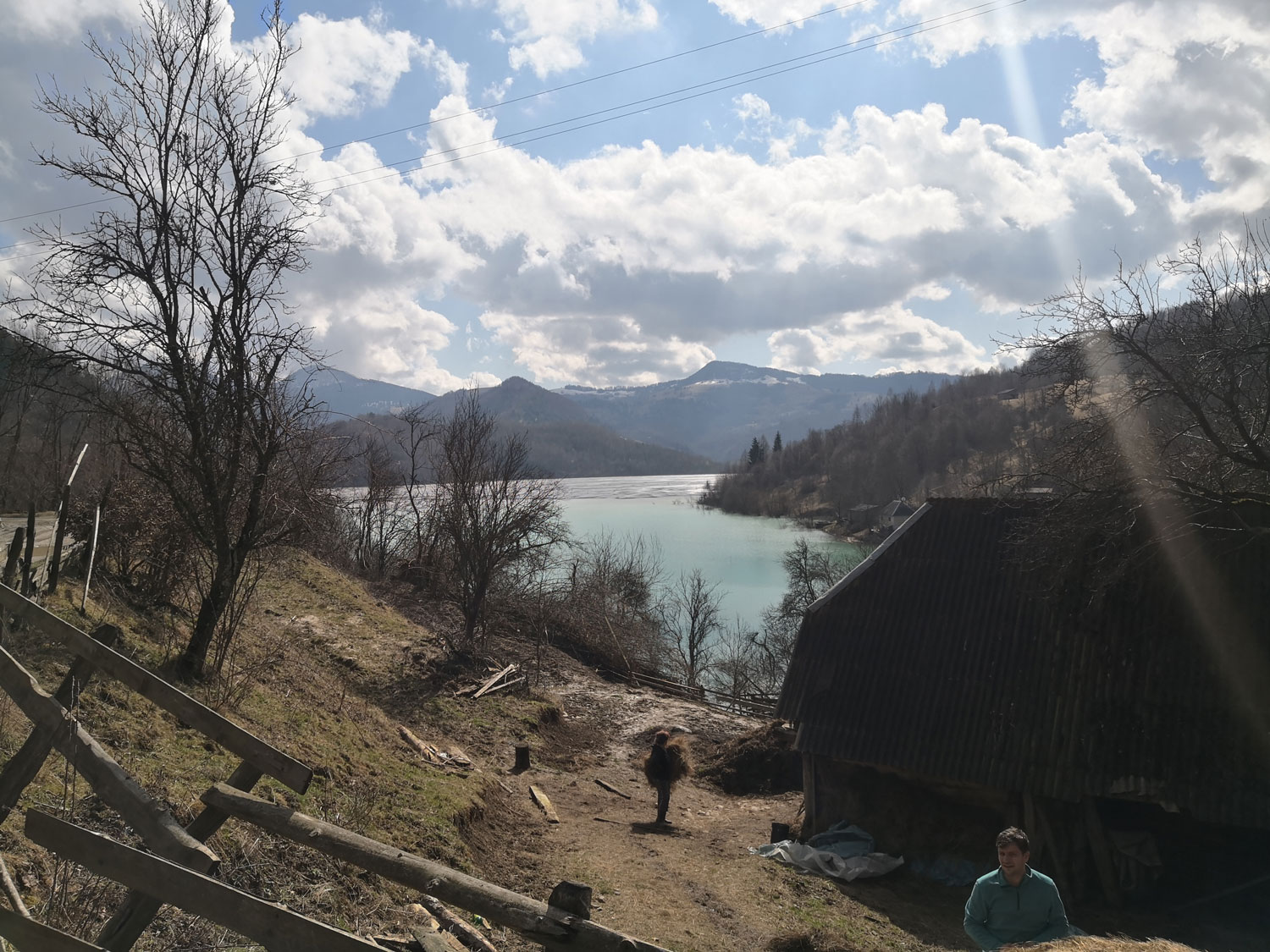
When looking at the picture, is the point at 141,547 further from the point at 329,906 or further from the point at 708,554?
the point at 708,554

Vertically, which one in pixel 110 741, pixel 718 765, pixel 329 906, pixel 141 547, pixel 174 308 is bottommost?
pixel 718 765

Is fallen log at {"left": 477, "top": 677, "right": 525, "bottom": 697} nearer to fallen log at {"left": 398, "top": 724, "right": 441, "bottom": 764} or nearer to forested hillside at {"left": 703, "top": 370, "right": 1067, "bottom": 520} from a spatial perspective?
fallen log at {"left": 398, "top": 724, "right": 441, "bottom": 764}

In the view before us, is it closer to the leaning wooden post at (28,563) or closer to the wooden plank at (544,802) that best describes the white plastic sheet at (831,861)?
the wooden plank at (544,802)

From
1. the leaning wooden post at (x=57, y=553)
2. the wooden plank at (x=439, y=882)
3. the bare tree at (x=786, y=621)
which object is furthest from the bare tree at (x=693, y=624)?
the wooden plank at (x=439, y=882)

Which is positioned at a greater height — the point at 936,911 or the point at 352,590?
the point at 352,590

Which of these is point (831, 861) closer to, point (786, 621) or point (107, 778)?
point (107, 778)

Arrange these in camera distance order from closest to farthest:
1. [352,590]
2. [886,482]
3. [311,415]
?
[311,415] → [352,590] → [886,482]

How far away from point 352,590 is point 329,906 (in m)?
15.8

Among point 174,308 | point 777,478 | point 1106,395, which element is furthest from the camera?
point 777,478

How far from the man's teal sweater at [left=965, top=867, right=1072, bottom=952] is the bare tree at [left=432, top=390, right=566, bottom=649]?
51.2ft

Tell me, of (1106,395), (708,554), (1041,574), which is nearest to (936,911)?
(1041,574)

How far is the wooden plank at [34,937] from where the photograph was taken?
307 centimetres

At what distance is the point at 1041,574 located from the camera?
522 inches

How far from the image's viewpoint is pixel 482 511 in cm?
2159
